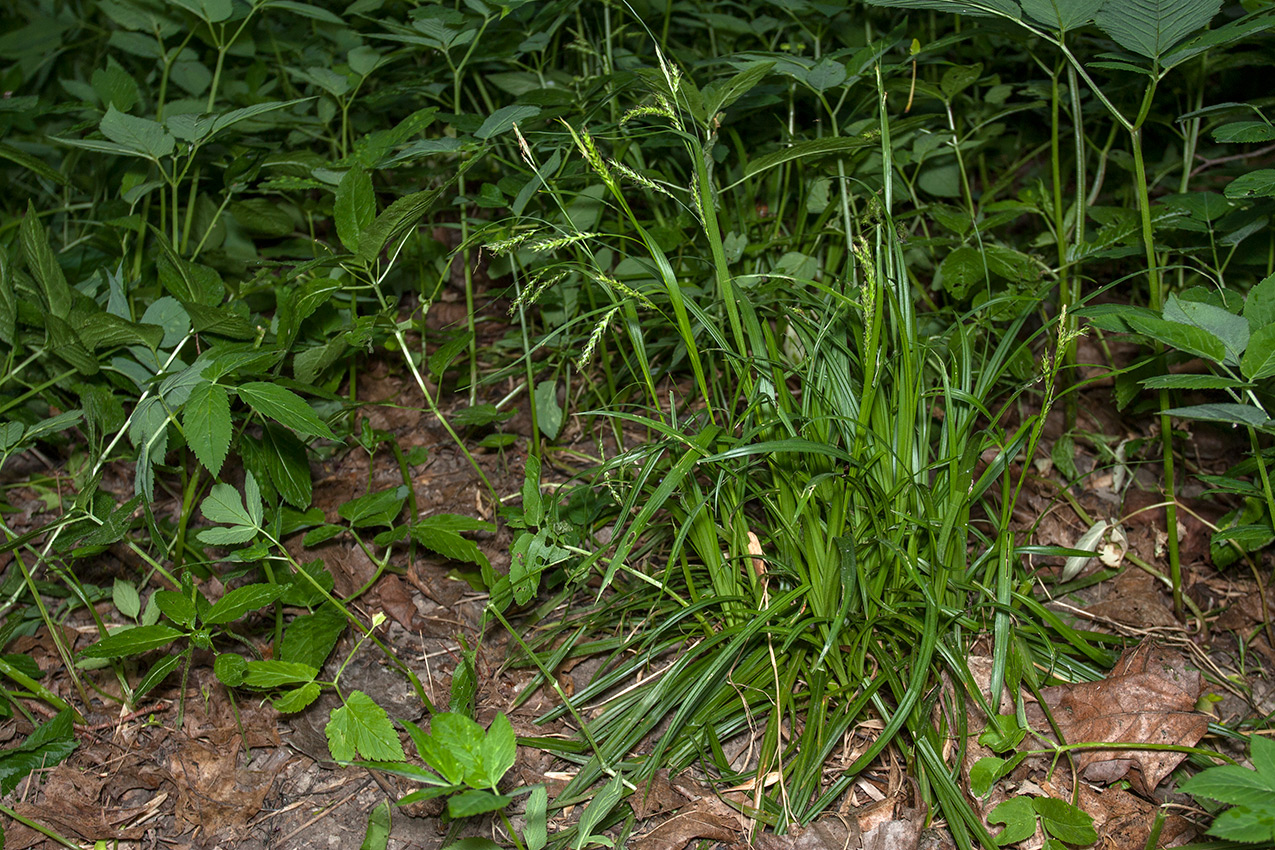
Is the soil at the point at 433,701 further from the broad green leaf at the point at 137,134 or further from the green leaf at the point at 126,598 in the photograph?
the broad green leaf at the point at 137,134

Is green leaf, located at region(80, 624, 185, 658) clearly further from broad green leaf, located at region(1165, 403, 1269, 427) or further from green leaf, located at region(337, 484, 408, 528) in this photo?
broad green leaf, located at region(1165, 403, 1269, 427)

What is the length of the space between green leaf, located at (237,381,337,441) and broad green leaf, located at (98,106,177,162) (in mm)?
665

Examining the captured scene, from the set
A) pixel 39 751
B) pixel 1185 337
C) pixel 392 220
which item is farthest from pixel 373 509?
pixel 1185 337

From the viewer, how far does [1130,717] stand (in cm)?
141

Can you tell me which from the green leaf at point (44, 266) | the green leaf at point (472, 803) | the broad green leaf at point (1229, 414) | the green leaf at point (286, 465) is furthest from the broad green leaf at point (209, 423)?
the broad green leaf at point (1229, 414)

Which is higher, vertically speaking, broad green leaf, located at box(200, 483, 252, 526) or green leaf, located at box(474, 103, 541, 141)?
green leaf, located at box(474, 103, 541, 141)

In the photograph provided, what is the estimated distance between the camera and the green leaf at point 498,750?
1147 millimetres

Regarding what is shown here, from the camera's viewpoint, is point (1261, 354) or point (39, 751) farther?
point (39, 751)

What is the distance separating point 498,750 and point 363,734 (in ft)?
0.97

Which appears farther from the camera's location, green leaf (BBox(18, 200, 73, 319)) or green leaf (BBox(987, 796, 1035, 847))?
green leaf (BBox(18, 200, 73, 319))

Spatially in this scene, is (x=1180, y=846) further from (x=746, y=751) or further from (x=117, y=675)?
(x=117, y=675)

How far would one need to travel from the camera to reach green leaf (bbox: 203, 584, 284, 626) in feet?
4.85

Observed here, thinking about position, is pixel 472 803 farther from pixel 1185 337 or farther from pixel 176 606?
pixel 1185 337

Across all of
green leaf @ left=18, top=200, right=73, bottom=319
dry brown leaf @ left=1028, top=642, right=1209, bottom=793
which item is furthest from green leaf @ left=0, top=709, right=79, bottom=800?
dry brown leaf @ left=1028, top=642, right=1209, bottom=793
